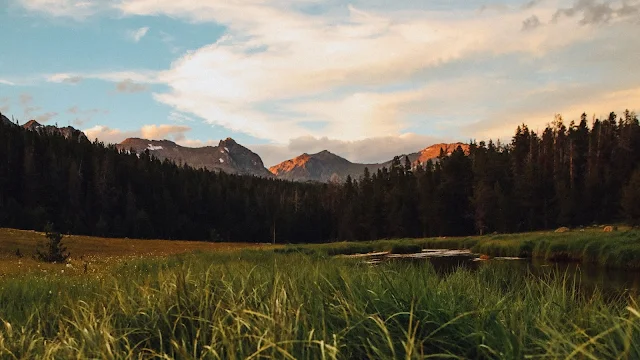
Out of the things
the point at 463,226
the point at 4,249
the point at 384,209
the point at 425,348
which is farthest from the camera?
the point at 384,209

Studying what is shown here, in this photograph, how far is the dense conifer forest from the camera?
79.0m

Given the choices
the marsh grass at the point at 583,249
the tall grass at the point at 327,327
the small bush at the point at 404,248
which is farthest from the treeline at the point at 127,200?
the tall grass at the point at 327,327

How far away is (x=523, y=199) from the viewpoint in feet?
266

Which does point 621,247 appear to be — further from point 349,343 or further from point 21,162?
point 21,162

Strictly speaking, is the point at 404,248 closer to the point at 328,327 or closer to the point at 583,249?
the point at 583,249

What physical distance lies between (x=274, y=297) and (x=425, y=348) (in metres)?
1.65

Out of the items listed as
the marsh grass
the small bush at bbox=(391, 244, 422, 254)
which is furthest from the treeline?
the marsh grass

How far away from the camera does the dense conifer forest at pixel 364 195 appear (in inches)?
3110

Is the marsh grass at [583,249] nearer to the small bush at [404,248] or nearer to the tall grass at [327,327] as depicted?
the small bush at [404,248]

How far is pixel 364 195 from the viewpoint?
111375 millimetres

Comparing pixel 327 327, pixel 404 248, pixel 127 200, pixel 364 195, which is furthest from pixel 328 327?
pixel 127 200

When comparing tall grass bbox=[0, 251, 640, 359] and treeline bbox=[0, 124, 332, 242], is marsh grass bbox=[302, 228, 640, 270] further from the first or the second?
treeline bbox=[0, 124, 332, 242]

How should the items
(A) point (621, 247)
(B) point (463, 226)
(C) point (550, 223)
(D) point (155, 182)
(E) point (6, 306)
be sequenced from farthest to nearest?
(D) point (155, 182) → (B) point (463, 226) → (C) point (550, 223) → (A) point (621, 247) → (E) point (6, 306)

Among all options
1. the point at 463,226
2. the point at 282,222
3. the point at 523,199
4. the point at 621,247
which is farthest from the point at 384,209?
the point at 621,247
